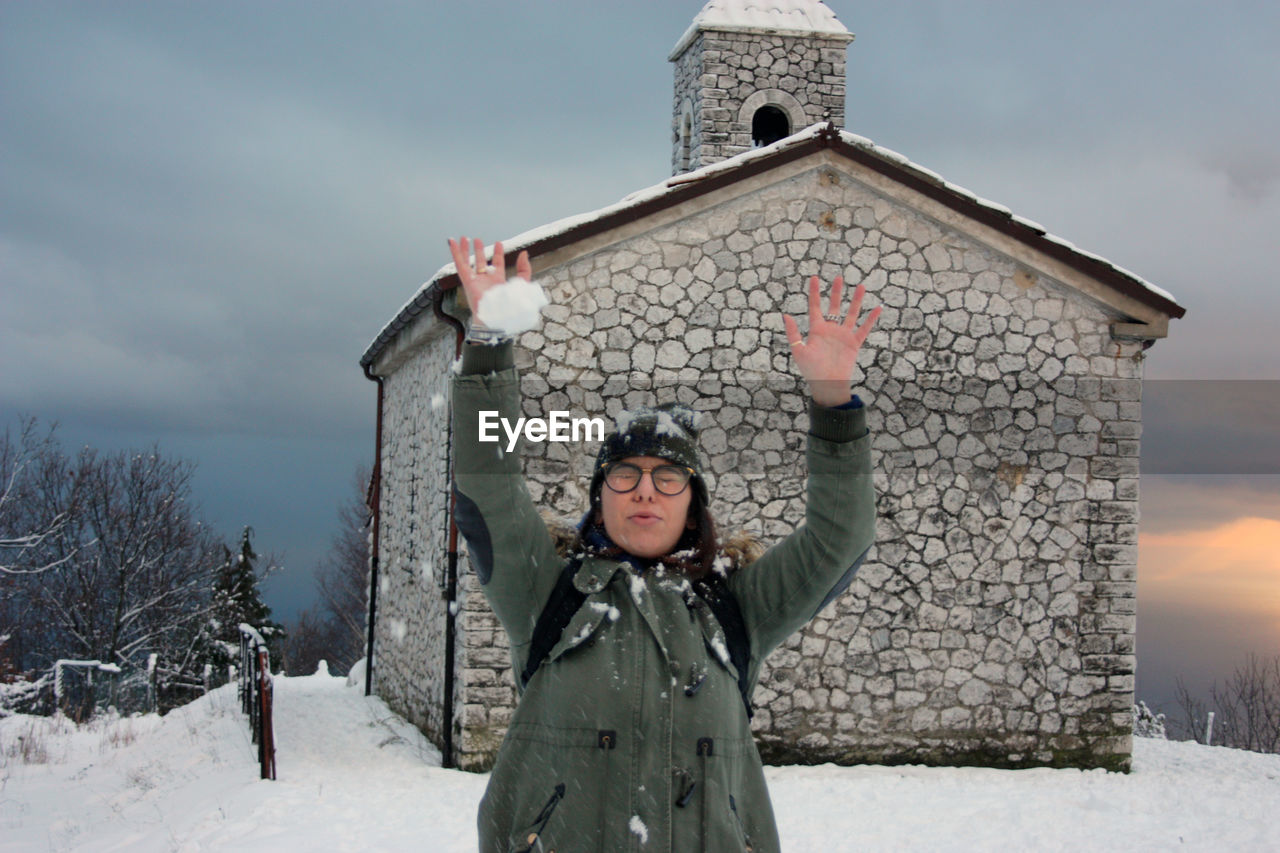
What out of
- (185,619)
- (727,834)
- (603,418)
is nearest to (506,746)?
(727,834)

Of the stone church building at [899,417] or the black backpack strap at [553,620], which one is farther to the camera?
the stone church building at [899,417]

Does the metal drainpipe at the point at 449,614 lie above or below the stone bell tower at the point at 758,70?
below

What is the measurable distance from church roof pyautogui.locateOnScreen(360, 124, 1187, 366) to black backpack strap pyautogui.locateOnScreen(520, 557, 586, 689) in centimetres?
592

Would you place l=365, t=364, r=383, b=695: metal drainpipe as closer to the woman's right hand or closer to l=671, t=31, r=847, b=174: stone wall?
l=671, t=31, r=847, b=174: stone wall

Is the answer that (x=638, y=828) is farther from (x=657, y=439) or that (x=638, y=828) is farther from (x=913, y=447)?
(x=913, y=447)

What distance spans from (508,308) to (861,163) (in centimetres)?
703

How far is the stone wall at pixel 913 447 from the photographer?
8422 mm

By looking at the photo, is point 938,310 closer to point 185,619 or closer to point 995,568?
point 995,568

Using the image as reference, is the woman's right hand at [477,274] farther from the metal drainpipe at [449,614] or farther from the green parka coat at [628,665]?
A: the metal drainpipe at [449,614]

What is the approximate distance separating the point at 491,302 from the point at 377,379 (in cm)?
1117

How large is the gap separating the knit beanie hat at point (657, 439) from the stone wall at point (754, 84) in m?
10.9

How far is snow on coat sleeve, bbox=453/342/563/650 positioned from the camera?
240cm

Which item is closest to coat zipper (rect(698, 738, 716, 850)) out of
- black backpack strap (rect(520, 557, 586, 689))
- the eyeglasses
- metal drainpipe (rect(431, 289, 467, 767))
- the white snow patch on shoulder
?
the white snow patch on shoulder

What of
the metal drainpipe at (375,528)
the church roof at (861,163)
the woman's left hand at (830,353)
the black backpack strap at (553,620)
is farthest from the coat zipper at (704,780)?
the metal drainpipe at (375,528)
